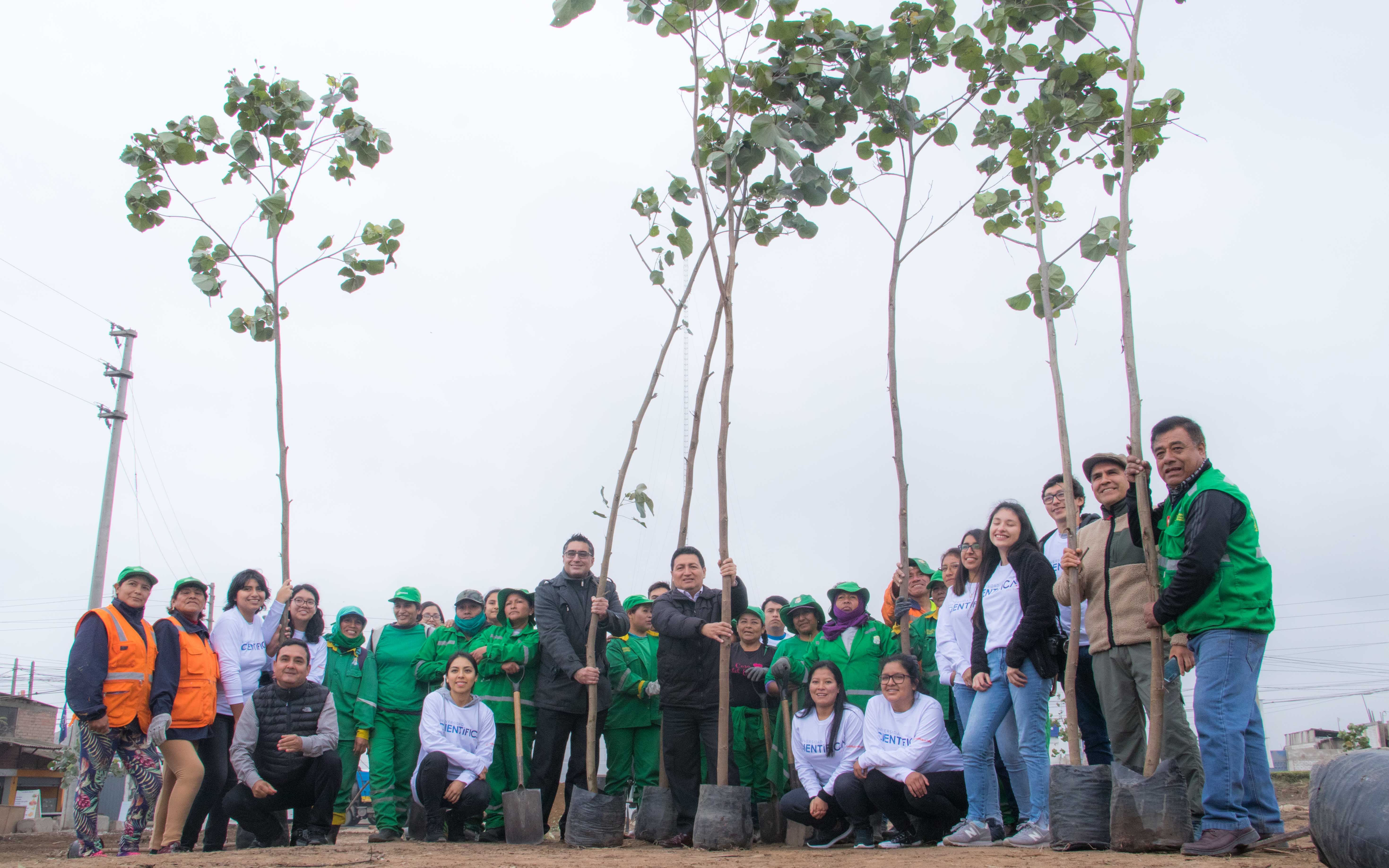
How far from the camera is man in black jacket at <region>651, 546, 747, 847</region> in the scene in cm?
629

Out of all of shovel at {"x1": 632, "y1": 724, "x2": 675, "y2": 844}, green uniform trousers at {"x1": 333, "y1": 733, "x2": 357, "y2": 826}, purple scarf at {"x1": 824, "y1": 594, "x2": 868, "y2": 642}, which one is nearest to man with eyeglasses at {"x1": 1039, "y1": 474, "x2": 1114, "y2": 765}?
purple scarf at {"x1": 824, "y1": 594, "x2": 868, "y2": 642}

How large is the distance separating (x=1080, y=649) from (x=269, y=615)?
5454 mm

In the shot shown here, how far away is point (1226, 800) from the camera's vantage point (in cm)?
408

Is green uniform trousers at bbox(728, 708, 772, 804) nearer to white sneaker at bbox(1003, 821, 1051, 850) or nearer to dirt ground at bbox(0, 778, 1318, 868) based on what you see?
dirt ground at bbox(0, 778, 1318, 868)

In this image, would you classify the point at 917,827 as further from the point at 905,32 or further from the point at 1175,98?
the point at 905,32

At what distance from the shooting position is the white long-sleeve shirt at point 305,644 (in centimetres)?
688

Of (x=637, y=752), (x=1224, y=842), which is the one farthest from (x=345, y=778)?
(x=1224, y=842)

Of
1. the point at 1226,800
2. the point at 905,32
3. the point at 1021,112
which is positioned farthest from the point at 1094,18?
the point at 1226,800

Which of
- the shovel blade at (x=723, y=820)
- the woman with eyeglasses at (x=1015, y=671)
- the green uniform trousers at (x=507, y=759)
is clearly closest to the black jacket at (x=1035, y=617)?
the woman with eyeglasses at (x=1015, y=671)

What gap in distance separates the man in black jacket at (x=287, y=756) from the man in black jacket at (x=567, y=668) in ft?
4.39

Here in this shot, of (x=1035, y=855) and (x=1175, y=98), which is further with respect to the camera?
(x=1175, y=98)

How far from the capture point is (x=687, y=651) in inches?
253

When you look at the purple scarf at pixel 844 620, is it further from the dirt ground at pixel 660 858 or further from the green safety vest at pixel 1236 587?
the green safety vest at pixel 1236 587

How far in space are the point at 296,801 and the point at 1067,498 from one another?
507 cm
